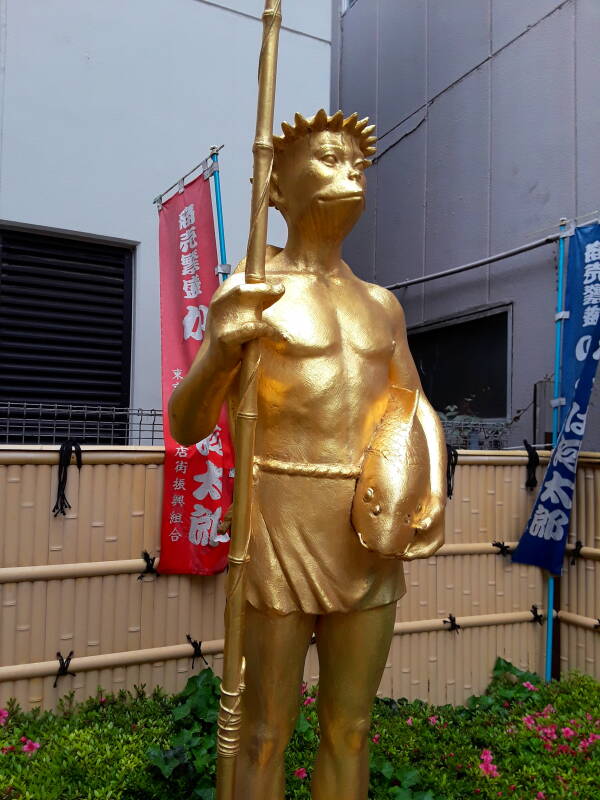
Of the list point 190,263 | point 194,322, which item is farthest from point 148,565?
point 190,263

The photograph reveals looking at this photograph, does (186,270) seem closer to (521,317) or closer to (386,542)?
(386,542)

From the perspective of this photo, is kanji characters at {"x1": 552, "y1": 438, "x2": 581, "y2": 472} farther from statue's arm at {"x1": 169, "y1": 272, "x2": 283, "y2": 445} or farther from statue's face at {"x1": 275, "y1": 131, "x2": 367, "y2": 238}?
statue's arm at {"x1": 169, "y1": 272, "x2": 283, "y2": 445}

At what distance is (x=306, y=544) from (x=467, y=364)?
16.6ft

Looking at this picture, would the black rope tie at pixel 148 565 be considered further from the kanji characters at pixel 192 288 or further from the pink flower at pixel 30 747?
the kanji characters at pixel 192 288

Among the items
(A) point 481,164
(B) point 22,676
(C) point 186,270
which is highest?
(A) point 481,164

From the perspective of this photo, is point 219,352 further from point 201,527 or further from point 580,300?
point 580,300

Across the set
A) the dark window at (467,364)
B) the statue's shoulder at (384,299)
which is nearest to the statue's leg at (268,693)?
the statue's shoulder at (384,299)

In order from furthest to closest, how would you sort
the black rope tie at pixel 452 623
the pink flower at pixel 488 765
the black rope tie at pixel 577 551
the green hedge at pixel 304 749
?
1. the black rope tie at pixel 577 551
2. the black rope tie at pixel 452 623
3. the pink flower at pixel 488 765
4. the green hedge at pixel 304 749

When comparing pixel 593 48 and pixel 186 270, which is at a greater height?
pixel 593 48

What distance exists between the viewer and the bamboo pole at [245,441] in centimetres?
159

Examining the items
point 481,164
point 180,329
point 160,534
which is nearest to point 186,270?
point 180,329

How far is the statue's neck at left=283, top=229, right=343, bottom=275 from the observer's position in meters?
2.00

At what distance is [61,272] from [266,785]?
397 centimetres

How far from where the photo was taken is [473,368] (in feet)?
21.2
